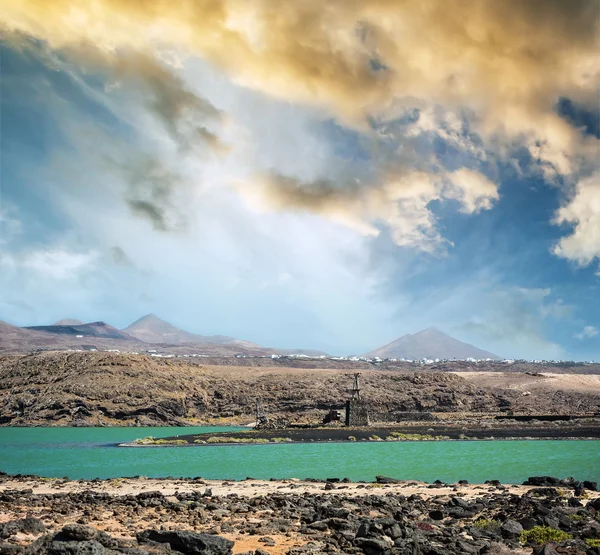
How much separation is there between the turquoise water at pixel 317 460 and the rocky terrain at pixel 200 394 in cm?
3271

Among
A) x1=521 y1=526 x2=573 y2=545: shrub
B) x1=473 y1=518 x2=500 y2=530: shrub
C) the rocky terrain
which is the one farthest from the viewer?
the rocky terrain

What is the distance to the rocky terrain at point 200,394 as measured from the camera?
362 ft

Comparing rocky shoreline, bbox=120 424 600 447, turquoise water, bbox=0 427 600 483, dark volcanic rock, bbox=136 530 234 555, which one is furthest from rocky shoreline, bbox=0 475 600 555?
rocky shoreline, bbox=120 424 600 447

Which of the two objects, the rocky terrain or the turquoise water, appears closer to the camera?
the turquoise water

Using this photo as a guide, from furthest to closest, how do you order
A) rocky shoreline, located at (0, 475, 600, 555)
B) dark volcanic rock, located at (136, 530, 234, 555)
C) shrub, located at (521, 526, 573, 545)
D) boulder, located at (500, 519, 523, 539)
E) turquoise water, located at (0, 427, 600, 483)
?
turquoise water, located at (0, 427, 600, 483)
boulder, located at (500, 519, 523, 539)
shrub, located at (521, 526, 573, 545)
rocky shoreline, located at (0, 475, 600, 555)
dark volcanic rock, located at (136, 530, 234, 555)

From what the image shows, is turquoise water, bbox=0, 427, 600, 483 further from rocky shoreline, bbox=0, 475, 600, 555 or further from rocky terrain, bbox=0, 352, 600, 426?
rocky terrain, bbox=0, 352, 600, 426

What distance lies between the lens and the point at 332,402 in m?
126

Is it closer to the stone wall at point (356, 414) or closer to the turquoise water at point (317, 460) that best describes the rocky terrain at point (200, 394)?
the stone wall at point (356, 414)

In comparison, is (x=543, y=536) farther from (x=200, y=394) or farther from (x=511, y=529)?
(x=200, y=394)

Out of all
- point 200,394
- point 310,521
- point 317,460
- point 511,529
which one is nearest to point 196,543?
point 310,521

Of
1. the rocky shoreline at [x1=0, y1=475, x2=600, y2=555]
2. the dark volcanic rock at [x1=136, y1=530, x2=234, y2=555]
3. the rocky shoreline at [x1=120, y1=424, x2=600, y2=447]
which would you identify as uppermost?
the dark volcanic rock at [x1=136, y1=530, x2=234, y2=555]

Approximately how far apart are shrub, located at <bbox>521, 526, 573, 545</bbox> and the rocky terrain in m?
88.9

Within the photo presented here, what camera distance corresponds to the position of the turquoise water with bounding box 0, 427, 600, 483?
43.4 meters

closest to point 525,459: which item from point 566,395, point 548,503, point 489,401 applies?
point 548,503
